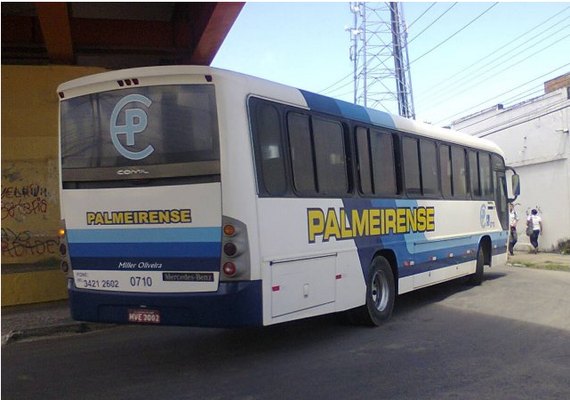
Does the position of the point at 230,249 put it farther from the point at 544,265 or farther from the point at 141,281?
the point at 544,265

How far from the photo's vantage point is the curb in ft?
27.2

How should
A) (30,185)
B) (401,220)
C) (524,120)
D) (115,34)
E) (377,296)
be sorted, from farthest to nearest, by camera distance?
(524,120), (115,34), (30,185), (401,220), (377,296)

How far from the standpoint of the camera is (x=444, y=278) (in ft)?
34.3

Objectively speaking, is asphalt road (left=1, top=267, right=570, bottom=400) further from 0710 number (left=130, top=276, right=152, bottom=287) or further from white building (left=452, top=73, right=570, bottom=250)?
white building (left=452, top=73, right=570, bottom=250)

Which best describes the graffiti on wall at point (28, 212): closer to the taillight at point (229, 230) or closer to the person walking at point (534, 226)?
the taillight at point (229, 230)

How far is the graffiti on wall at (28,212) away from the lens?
34.5ft

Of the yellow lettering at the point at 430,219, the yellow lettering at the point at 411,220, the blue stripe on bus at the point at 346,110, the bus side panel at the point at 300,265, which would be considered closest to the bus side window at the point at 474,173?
the yellow lettering at the point at 430,219

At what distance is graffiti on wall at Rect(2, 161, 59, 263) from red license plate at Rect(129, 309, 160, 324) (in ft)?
16.7

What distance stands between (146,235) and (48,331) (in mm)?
3377

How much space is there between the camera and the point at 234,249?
19.4 feet

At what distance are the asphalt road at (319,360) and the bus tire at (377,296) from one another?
0.62 feet

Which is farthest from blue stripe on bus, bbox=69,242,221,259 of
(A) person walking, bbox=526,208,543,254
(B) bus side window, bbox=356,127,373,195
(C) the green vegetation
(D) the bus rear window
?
(A) person walking, bbox=526,208,543,254

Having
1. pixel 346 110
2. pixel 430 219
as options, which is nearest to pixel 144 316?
pixel 346 110

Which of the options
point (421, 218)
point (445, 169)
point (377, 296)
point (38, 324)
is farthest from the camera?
point (445, 169)
